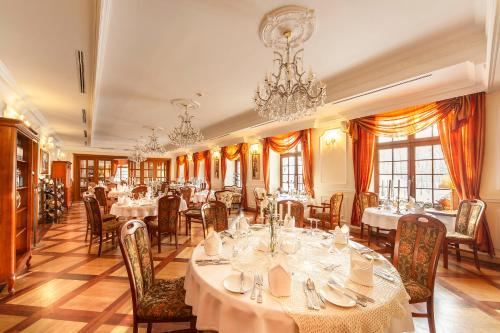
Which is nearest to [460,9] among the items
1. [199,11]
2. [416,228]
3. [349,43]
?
[349,43]

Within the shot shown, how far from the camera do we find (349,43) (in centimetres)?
307

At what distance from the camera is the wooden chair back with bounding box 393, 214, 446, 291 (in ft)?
6.45

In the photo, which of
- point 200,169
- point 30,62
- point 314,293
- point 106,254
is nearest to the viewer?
point 314,293

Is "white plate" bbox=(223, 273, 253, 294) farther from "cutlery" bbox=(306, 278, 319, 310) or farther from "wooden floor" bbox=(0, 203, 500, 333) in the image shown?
"wooden floor" bbox=(0, 203, 500, 333)

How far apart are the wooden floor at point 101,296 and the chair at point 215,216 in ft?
3.42

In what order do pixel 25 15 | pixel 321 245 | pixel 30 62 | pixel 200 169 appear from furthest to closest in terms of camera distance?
pixel 200 169
pixel 30 62
pixel 25 15
pixel 321 245

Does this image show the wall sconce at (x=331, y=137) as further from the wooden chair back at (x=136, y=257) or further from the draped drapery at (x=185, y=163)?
the draped drapery at (x=185, y=163)

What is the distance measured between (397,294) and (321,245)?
836mm

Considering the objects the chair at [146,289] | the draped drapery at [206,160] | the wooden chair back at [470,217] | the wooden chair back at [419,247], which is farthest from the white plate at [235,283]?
the draped drapery at [206,160]

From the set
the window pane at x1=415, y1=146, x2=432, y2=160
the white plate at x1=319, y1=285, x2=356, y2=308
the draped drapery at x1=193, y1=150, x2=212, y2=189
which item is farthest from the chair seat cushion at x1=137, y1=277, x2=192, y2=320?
the draped drapery at x1=193, y1=150, x2=212, y2=189

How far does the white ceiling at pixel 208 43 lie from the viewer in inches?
94.6

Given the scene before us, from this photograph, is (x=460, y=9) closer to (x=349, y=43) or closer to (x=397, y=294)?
(x=349, y=43)

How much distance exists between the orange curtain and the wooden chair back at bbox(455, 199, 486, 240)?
24cm

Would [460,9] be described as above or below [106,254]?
above
